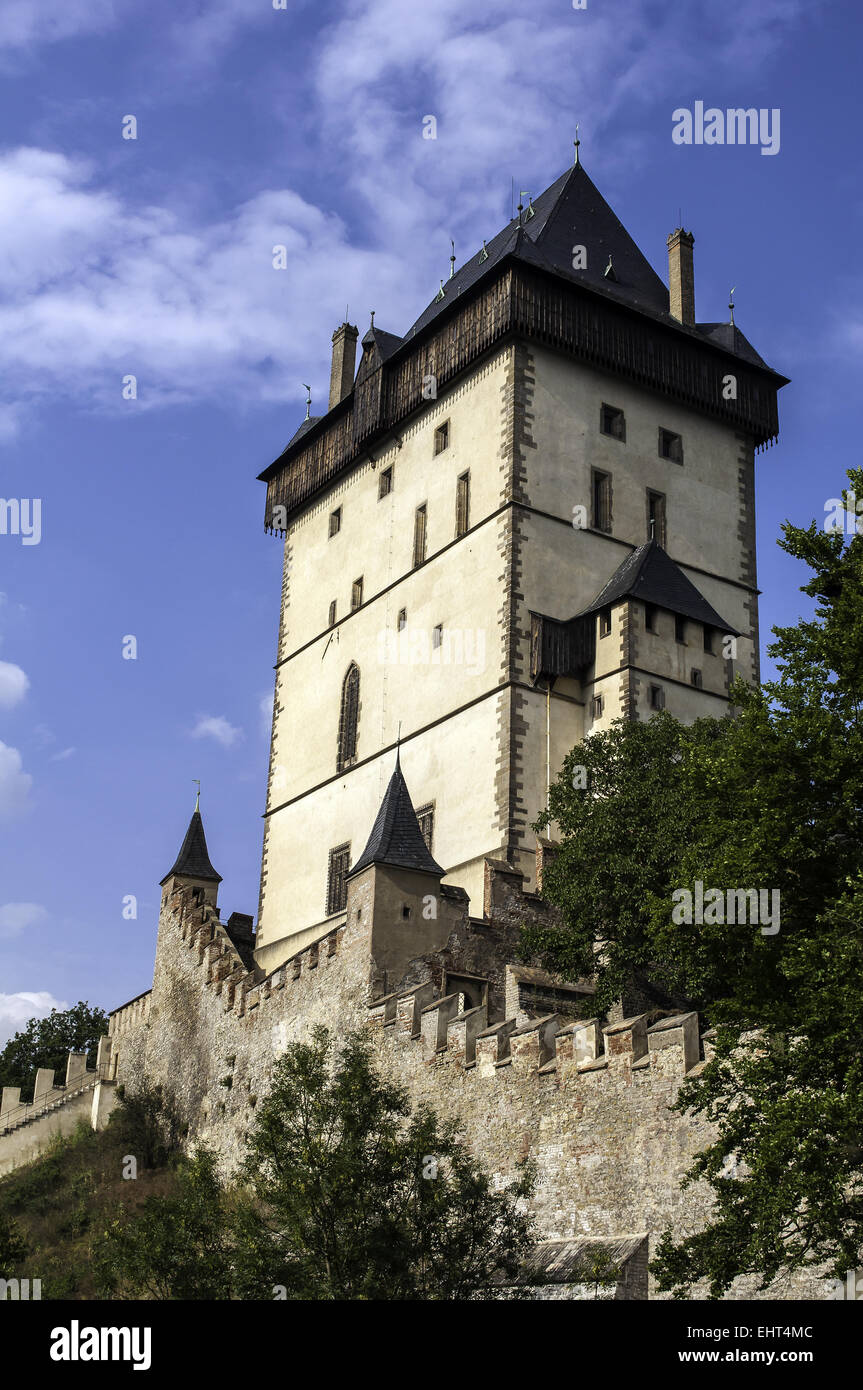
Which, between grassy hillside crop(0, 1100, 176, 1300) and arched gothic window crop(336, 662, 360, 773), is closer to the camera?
grassy hillside crop(0, 1100, 176, 1300)

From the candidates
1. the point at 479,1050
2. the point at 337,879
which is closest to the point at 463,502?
the point at 337,879

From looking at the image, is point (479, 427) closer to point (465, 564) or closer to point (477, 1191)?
point (465, 564)

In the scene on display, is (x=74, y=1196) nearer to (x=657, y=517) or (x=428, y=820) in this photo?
(x=428, y=820)

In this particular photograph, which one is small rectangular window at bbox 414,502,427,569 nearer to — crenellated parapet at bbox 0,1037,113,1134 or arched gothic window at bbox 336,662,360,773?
arched gothic window at bbox 336,662,360,773

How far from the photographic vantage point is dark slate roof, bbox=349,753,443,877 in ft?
100

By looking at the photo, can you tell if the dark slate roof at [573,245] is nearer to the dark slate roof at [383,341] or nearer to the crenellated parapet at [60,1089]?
the dark slate roof at [383,341]

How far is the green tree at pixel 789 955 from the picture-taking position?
14922 mm

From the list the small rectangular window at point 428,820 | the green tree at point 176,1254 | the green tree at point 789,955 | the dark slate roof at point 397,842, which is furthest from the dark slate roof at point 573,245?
the green tree at point 176,1254

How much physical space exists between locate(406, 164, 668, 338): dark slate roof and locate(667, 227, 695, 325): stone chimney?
33 centimetres

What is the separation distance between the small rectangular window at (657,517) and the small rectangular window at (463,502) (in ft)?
14.9

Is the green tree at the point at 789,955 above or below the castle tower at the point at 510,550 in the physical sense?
below

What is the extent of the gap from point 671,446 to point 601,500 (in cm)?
324

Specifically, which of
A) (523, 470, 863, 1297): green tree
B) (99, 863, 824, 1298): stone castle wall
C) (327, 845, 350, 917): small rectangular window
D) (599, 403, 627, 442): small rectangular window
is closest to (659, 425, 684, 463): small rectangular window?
(599, 403, 627, 442): small rectangular window

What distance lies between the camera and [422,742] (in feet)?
128
